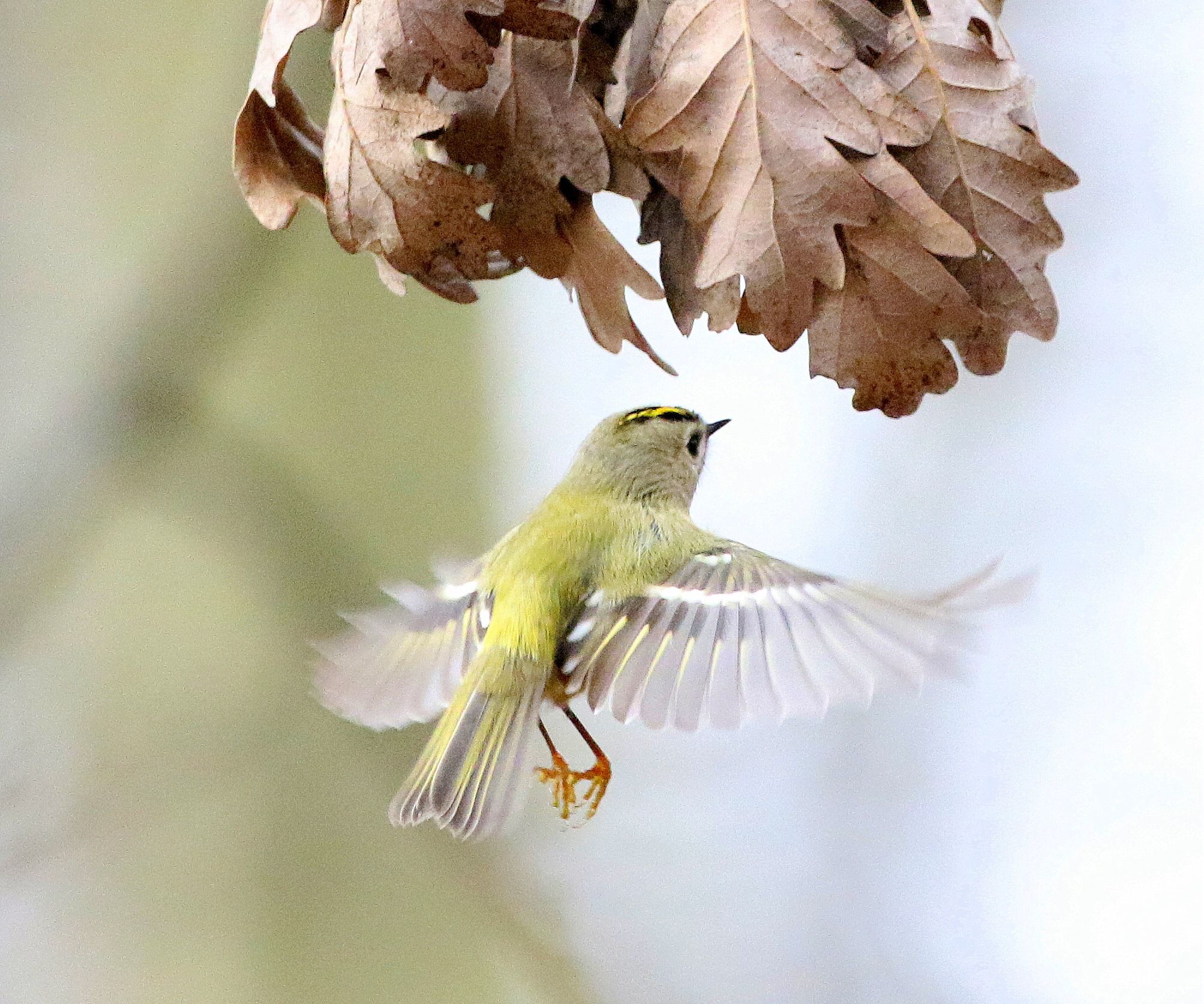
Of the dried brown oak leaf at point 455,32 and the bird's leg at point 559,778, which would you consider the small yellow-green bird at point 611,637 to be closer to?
the bird's leg at point 559,778

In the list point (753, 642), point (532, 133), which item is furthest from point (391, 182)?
point (753, 642)

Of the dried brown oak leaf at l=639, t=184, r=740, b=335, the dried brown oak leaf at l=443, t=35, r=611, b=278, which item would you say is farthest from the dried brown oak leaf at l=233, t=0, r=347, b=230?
the dried brown oak leaf at l=639, t=184, r=740, b=335

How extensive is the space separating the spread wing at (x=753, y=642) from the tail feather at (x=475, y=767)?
0.06 metres

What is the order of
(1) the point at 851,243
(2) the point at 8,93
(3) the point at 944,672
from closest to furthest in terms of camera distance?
(1) the point at 851,243 → (3) the point at 944,672 → (2) the point at 8,93

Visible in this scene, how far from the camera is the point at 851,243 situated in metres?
0.70

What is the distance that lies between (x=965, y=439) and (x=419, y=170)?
217 cm

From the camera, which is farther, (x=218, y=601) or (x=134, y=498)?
(x=218, y=601)

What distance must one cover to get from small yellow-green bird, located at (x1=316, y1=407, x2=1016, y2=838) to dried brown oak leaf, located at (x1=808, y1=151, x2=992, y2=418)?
0.15 metres

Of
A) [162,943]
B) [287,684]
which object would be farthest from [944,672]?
[162,943]

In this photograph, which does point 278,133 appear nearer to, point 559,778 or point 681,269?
point 681,269

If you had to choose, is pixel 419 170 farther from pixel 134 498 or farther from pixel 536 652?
pixel 134 498

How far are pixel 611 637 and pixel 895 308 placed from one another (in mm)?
454

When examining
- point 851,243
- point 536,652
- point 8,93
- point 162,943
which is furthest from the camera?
point 162,943

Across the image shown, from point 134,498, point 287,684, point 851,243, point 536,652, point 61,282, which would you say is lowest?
point 287,684
